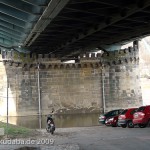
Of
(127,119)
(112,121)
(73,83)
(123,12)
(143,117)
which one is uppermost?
(123,12)

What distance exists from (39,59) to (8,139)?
66.8ft

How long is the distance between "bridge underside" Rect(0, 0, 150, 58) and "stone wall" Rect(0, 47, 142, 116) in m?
10.6

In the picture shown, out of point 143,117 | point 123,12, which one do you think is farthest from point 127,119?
point 123,12

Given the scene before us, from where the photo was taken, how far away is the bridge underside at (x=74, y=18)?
17.2 m

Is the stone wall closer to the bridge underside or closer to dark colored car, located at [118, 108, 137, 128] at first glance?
the bridge underside

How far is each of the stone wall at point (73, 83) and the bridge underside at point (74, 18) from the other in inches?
417

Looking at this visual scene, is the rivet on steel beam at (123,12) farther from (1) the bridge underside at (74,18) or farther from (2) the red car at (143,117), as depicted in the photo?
(2) the red car at (143,117)

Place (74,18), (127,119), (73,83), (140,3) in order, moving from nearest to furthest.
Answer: (140,3)
(74,18)
(127,119)
(73,83)

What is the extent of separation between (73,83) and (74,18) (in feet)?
69.7

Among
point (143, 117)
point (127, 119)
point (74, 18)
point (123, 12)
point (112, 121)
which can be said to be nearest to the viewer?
point (123, 12)

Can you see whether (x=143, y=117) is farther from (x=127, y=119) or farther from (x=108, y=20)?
(x=108, y=20)

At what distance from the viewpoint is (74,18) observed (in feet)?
66.1

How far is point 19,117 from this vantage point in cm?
3869

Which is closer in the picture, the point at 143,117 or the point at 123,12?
the point at 123,12
